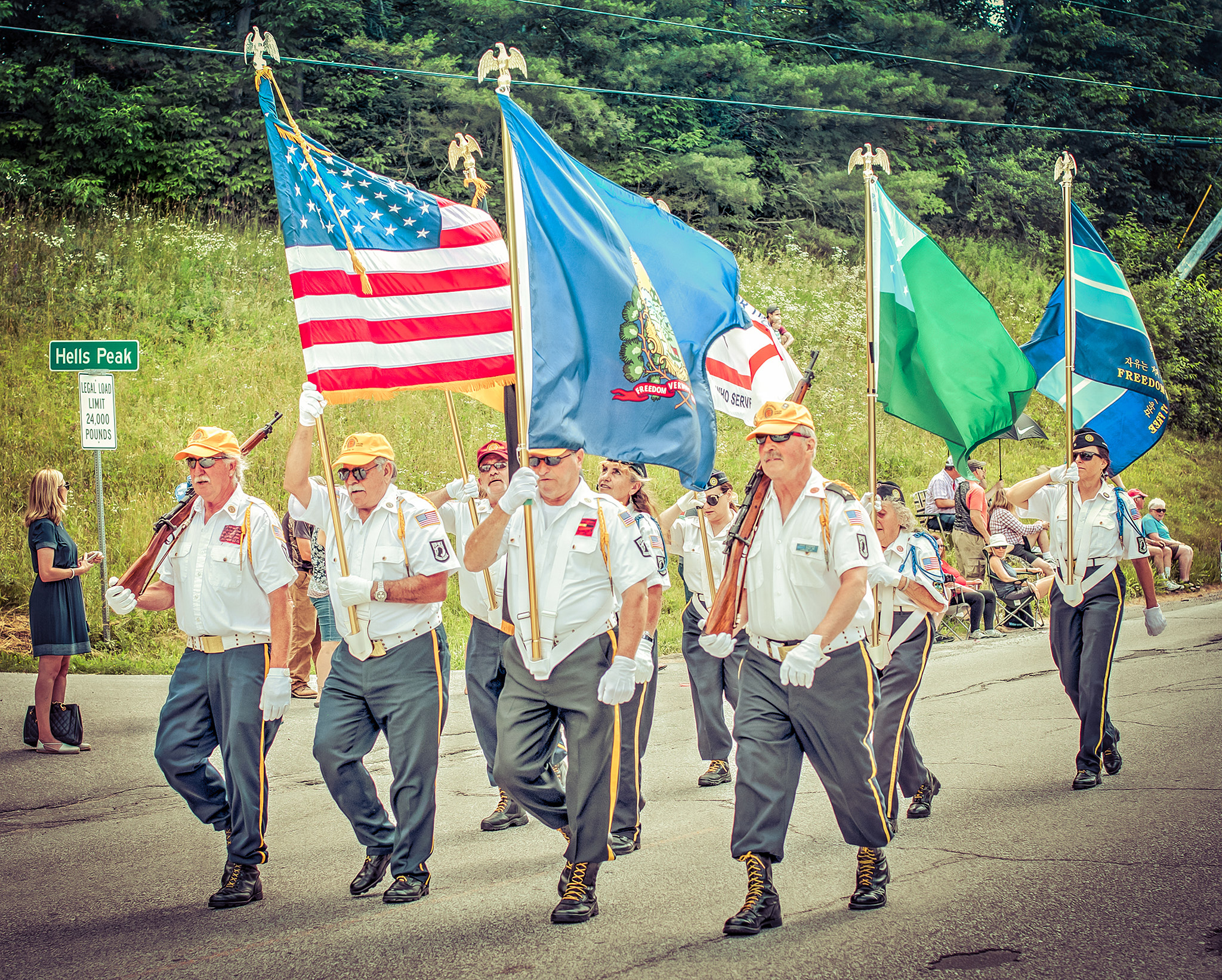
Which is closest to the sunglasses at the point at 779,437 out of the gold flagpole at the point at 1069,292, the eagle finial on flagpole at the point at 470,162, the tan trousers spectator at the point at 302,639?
the eagle finial on flagpole at the point at 470,162

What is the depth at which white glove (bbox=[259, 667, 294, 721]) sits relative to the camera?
566 centimetres

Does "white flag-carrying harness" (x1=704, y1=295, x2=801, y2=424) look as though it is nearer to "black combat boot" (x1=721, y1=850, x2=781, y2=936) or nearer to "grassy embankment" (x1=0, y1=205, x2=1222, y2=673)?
"black combat boot" (x1=721, y1=850, x2=781, y2=936)

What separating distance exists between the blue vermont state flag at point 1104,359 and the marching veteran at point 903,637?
3.07 m

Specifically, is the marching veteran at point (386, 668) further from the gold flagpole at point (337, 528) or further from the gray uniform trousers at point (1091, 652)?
the gray uniform trousers at point (1091, 652)

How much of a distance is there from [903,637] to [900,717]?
20.3 inches

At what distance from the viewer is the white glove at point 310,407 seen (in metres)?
6.04

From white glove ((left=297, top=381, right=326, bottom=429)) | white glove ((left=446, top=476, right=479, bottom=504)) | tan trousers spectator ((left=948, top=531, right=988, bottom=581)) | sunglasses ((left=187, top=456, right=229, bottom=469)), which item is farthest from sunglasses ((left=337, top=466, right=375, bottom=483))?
tan trousers spectator ((left=948, top=531, right=988, bottom=581))

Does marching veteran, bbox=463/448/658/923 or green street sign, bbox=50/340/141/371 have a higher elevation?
green street sign, bbox=50/340/141/371

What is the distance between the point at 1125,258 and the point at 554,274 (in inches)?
1236

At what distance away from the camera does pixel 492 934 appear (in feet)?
16.5

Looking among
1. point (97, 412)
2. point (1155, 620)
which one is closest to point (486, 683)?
point (1155, 620)

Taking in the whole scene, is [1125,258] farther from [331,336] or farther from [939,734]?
[331,336]

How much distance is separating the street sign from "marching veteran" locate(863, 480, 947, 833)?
7547 mm

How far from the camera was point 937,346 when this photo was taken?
7.96 metres
